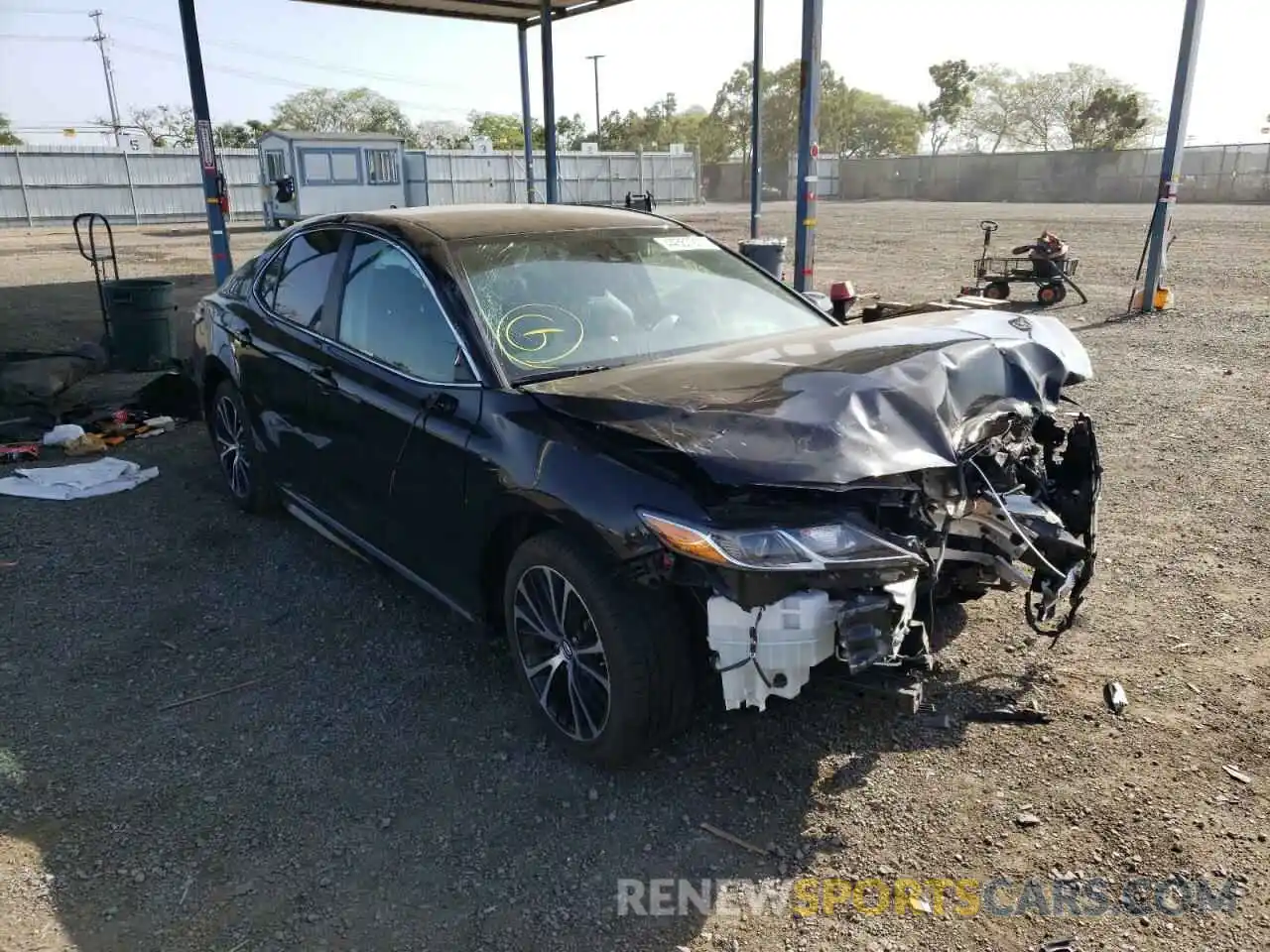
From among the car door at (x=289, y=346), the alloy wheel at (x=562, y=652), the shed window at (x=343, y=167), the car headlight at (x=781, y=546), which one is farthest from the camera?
the shed window at (x=343, y=167)

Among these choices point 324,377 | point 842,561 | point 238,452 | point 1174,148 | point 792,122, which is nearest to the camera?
point 842,561

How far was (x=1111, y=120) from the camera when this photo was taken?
59656 mm

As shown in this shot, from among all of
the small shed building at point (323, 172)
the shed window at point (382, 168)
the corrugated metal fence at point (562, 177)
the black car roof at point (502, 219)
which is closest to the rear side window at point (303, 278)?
the black car roof at point (502, 219)

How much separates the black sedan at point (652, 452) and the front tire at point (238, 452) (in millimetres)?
545

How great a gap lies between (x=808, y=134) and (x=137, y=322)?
6.84 meters

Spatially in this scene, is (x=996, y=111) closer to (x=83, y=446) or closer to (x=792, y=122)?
(x=792, y=122)

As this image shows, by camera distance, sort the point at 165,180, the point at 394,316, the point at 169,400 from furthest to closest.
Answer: the point at 165,180 < the point at 169,400 < the point at 394,316

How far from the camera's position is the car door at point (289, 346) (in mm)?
4332

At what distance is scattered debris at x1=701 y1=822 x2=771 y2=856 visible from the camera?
9.07 feet

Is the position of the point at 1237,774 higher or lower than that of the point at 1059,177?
lower

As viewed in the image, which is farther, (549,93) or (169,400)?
(549,93)

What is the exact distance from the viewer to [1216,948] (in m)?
2.38

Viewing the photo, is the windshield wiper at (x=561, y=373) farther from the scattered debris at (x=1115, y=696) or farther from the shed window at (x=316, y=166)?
the shed window at (x=316, y=166)

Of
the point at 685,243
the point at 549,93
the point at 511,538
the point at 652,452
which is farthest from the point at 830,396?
the point at 549,93
